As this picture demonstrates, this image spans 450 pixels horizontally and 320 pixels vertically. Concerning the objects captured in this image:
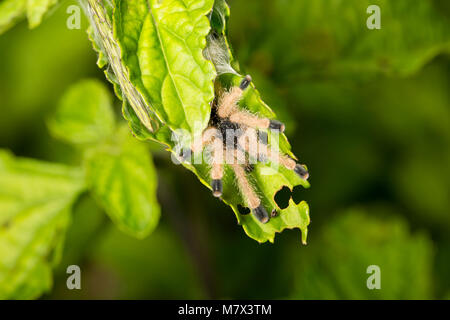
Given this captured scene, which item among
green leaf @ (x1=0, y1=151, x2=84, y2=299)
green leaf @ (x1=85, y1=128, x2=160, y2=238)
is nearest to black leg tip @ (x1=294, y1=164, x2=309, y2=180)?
green leaf @ (x1=85, y1=128, x2=160, y2=238)

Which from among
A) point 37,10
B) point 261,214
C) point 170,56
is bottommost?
point 261,214

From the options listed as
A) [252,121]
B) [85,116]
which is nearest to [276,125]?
[252,121]

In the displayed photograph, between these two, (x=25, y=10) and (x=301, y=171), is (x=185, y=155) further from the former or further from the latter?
(x=25, y=10)

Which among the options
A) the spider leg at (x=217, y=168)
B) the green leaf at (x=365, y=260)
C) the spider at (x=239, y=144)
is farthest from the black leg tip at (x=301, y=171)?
the green leaf at (x=365, y=260)

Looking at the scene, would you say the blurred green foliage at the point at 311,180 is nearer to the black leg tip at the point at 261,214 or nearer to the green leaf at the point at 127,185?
the green leaf at the point at 127,185

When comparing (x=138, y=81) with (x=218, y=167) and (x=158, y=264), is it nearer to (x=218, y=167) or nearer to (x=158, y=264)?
(x=218, y=167)

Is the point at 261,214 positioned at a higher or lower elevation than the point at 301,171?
lower
